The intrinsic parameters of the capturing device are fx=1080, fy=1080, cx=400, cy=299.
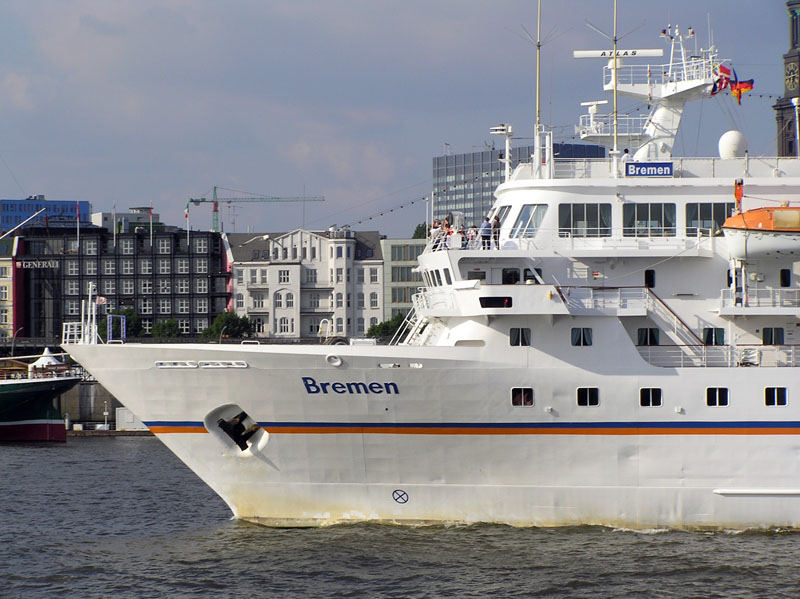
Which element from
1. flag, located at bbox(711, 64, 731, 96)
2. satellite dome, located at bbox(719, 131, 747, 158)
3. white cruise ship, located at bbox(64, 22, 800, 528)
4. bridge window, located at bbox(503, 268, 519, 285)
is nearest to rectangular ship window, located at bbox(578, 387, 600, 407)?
white cruise ship, located at bbox(64, 22, 800, 528)

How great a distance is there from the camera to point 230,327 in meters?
80.4

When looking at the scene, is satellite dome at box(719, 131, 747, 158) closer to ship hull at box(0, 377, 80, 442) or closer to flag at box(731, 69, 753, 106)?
flag at box(731, 69, 753, 106)

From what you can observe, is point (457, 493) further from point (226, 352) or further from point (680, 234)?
point (680, 234)

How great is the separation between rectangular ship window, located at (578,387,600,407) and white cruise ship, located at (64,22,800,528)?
0.03 meters

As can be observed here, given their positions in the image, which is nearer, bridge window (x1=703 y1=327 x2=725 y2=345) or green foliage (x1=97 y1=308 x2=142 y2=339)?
bridge window (x1=703 y1=327 x2=725 y2=345)

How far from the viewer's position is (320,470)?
22891 mm

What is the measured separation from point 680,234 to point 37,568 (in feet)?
50.9

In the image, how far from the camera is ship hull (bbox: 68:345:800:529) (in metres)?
22.4

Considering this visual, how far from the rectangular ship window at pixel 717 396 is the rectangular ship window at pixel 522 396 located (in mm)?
3710

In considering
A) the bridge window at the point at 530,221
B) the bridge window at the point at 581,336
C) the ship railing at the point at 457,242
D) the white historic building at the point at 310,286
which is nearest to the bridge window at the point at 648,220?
the bridge window at the point at 530,221

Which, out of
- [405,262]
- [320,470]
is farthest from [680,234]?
[405,262]

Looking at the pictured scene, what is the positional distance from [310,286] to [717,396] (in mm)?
65137

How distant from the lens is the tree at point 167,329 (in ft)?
262

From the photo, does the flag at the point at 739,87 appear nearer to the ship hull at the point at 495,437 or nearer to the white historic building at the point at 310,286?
the ship hull at the point at 495,437
